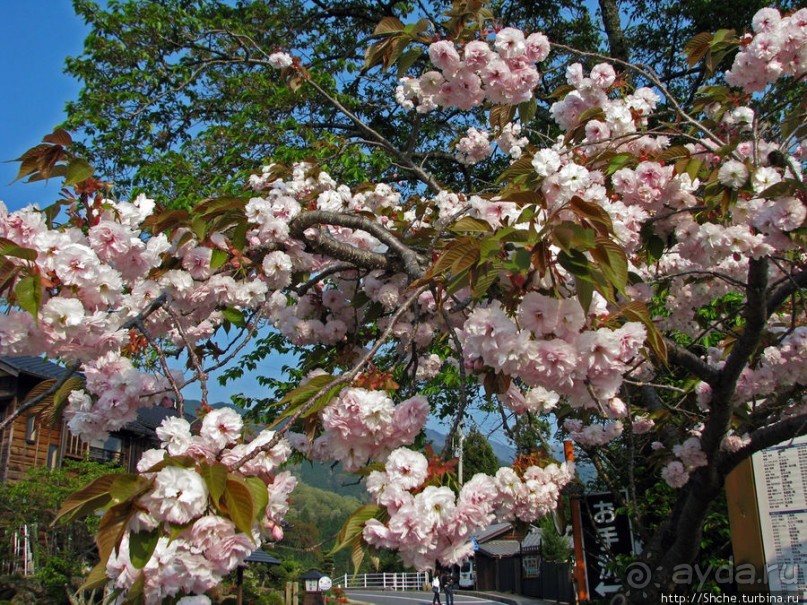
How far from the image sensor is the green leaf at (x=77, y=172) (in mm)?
1461

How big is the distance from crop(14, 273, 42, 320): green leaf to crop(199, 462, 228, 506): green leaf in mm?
472

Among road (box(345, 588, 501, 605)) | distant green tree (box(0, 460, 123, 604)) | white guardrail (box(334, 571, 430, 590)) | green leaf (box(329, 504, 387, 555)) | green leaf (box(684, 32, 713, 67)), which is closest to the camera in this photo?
green leaf (box(329, 504, 387, 555))

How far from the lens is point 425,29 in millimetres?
2219

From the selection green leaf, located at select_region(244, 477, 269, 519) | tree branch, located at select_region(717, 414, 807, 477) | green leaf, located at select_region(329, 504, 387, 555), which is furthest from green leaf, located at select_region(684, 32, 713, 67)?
green leaf, located at select_region(244, 477, 269, 519)

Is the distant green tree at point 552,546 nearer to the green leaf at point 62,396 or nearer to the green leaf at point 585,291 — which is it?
the green leaf at point 62,396

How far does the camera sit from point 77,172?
147cm

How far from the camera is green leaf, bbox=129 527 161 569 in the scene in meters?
0.97

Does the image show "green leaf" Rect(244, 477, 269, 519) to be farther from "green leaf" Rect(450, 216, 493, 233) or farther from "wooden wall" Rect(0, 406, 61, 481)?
"wooden wall" Rect(0, 406, 61, 481)

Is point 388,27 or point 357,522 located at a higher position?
point 388,27

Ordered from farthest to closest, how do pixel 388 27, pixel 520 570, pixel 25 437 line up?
pixel 520 570
pixel 25 437
pixel 388 27

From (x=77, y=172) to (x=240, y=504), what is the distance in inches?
37.2

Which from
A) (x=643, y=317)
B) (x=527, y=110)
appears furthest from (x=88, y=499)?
(x=527, y=110)

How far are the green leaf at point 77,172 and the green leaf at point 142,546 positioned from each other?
0.88 metres

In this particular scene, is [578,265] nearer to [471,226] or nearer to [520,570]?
[471,226]
